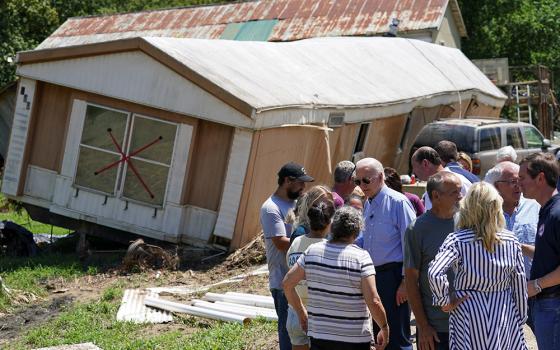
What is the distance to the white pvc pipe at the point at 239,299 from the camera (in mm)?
10328

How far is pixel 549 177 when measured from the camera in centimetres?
583

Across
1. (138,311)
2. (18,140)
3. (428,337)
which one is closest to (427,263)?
(428,337)

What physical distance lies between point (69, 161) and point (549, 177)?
10.8 meters

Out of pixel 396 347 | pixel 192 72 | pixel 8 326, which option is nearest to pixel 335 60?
pixel 192 72

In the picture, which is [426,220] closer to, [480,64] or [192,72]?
[192,72]

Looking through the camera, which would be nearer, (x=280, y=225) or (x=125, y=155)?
(x=280, y=225)

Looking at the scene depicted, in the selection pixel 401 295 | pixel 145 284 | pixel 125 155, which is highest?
pixel 125 155

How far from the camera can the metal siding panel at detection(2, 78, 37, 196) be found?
15602 millimetres

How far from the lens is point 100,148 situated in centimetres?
1498

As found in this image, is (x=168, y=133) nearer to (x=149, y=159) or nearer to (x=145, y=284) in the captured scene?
(x=149, y=159)

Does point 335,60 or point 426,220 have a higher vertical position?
point 335,60

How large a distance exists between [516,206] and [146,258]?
7755 mm

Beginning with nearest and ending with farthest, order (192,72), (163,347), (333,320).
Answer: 1. (333,320)
2. (163,347)
3. (192,72)

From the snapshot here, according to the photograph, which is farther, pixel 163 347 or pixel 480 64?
pixel 480 64
